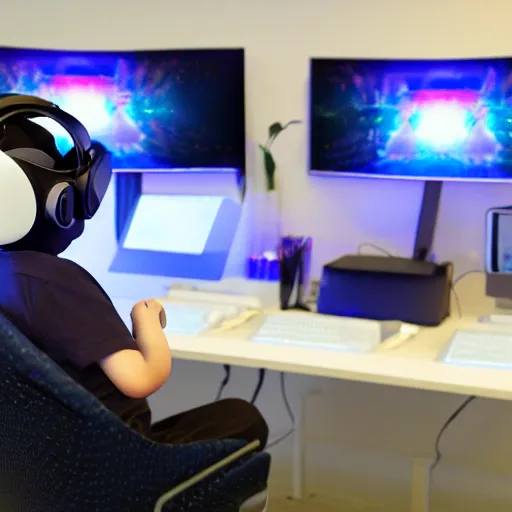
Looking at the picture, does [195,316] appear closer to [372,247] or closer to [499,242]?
[372,247]

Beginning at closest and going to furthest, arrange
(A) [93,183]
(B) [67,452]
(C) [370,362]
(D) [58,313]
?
(B) [67,452]
(D) [58,313]
(A) [93,183]
(C) [370,362]

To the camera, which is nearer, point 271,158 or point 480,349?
point 480,349

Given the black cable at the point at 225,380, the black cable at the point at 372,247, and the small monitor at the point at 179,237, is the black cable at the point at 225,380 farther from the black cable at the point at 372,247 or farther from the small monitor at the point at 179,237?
the black cable at the point at 372,247

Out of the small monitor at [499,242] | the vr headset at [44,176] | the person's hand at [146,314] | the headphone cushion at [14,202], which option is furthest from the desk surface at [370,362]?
the headphone cushion at [14,202]

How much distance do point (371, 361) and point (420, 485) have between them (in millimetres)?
668

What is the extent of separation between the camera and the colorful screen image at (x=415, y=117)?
1883mm

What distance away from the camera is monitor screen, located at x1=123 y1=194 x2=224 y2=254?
2.22m

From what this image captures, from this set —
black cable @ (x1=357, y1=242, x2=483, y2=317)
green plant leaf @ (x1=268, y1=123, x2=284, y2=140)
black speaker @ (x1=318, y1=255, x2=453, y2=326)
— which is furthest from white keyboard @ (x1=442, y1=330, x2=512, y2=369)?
green plant leaf @ (x1=268, y1=123, x2=284, y2=140)

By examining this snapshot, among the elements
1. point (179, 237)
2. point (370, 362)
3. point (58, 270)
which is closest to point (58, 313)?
point (58, 270)

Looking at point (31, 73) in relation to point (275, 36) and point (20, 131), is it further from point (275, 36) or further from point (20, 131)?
point (20, 131)

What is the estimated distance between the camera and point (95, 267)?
2.48 m

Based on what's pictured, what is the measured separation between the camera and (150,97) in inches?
85.2

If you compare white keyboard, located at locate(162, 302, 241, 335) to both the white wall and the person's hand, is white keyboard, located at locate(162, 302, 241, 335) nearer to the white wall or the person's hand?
→ the white wall

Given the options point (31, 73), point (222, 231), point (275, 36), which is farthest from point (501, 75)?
point (31, 73)
